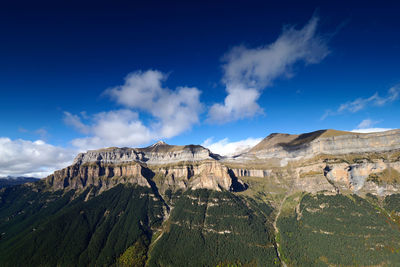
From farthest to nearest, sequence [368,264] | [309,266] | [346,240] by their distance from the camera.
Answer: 1. [346,240]
2. [309,266]
3. [368,264]

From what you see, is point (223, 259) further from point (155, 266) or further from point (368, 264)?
point (368, 264)

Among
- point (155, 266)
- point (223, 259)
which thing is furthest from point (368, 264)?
point (155, 266)

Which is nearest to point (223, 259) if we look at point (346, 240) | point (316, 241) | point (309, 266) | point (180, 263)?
point (180, 263)

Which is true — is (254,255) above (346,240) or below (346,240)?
below

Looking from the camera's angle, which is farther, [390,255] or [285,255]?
[285,255]

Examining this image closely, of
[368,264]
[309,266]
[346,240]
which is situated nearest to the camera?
[368,264]

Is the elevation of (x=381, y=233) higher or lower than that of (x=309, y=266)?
higher

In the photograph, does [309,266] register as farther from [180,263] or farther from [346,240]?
[180,263]

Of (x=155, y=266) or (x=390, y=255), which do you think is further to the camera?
(x=155, y=266)
